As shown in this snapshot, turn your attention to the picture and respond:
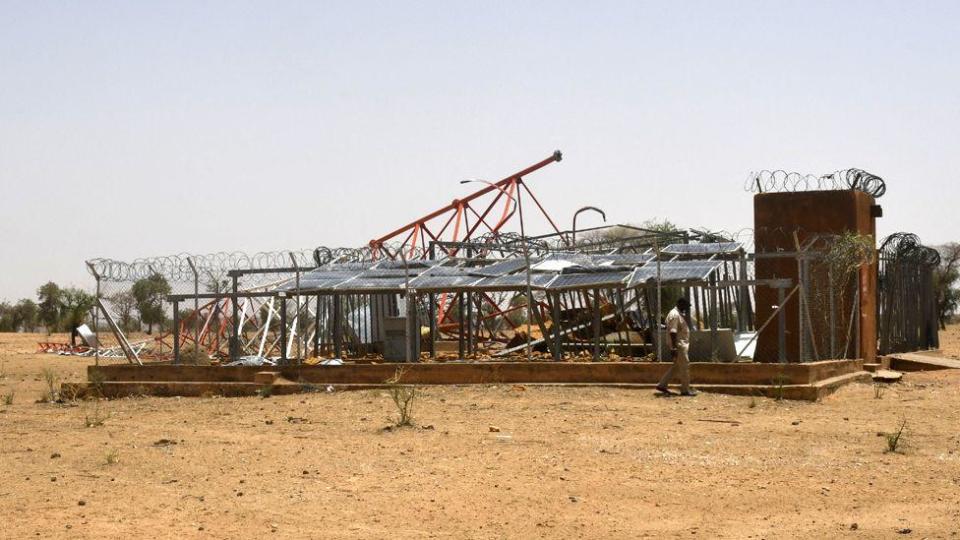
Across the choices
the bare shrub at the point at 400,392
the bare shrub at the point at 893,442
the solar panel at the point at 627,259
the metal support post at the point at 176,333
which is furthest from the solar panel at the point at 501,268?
the bare shrub at the point at 893,442

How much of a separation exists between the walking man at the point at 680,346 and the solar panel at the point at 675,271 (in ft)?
6.74

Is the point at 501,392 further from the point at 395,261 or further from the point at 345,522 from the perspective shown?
the point at 345,522

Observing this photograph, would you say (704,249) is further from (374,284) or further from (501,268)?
(374,284)

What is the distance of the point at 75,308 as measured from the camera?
2003 inches

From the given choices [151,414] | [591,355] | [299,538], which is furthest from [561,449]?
[591,355]

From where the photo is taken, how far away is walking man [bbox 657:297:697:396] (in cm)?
1750

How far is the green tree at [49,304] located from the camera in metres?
68.1

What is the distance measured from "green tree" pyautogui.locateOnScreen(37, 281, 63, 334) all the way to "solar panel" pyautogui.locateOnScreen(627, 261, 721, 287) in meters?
51.5

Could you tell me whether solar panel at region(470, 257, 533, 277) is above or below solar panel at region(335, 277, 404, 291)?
above

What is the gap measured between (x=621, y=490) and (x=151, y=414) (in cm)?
914

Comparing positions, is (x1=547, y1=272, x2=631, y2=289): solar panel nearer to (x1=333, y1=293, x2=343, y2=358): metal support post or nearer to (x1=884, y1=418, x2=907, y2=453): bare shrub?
(x1=333, y1=293, x2=343, y2=358): metal support post

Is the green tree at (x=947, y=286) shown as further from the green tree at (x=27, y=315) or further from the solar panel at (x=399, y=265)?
the green tree at (x=27, y=315)

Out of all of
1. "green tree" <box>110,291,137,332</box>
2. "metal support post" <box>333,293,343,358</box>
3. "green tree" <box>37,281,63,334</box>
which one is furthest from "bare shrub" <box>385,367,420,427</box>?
"green tree" <box>37,281,63,334</box>

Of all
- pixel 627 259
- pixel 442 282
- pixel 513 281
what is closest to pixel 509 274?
pixel 513 281
